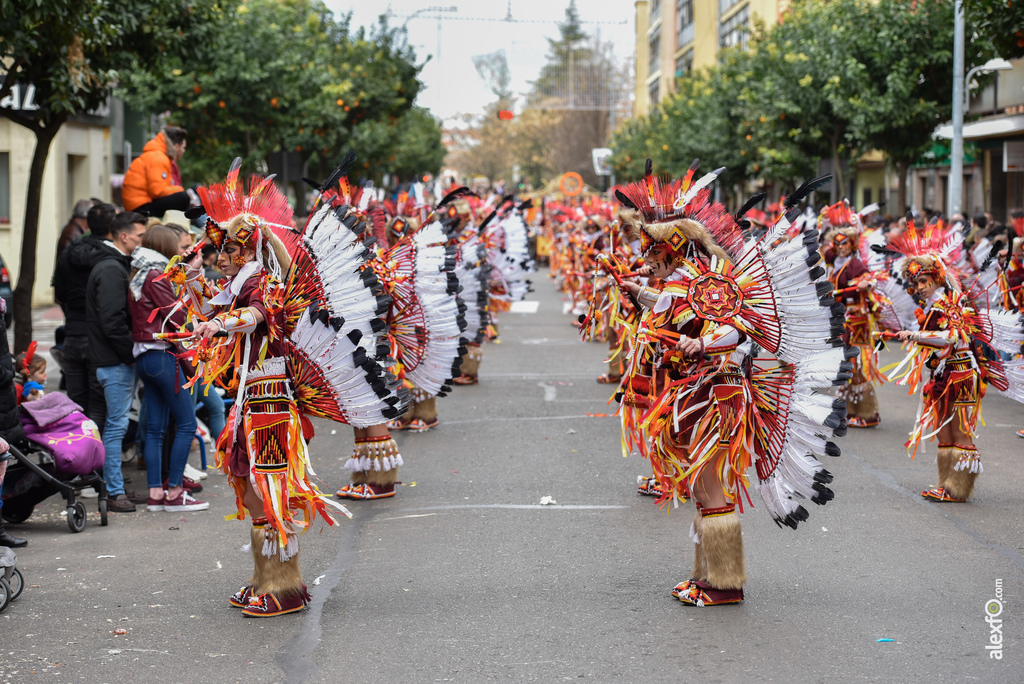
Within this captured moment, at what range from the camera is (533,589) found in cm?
613

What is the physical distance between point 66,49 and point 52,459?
4741 millimetres

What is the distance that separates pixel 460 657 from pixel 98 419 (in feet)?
13.6

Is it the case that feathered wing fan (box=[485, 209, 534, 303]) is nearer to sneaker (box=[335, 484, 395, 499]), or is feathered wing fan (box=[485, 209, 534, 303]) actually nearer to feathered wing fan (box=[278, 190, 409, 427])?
sneaker (box=[335, 484, 395, 499])

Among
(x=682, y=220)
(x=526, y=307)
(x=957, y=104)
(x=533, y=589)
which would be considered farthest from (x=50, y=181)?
(x=682, y=220)

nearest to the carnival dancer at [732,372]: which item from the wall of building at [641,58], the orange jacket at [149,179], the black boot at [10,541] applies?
the black boot at [10,541]

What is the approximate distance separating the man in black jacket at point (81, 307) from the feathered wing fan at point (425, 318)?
1959 mm

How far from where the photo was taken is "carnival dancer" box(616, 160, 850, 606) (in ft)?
18.6

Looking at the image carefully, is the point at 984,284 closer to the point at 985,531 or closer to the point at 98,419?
the point at 985,531

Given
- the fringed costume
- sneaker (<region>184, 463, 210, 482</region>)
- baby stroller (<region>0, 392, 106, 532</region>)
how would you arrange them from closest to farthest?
baby stroller (<region>0, 392, 106, 532</region>)
sneaker (<region>184, 463, 210, 482</region>)
the fringed costume

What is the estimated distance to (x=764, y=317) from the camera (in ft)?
18.7

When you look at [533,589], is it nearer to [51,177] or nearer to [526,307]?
[526,307]

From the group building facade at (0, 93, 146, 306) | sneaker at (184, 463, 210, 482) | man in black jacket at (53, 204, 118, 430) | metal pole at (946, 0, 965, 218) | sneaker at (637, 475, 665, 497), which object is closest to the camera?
man in black jacket at (53, 204, 118, 430)

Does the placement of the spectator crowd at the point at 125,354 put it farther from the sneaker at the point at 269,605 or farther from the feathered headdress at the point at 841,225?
the feathered headdress at the point at 841,225

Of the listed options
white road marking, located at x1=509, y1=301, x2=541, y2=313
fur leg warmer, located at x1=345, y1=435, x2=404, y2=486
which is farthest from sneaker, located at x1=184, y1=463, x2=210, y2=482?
white road marking, located at x1=509, y1=301, x2=541, y2=313
